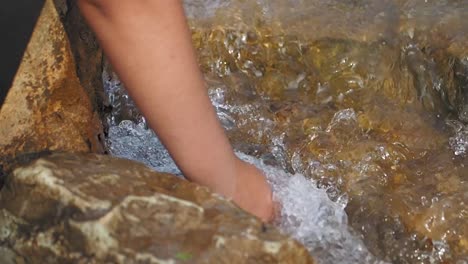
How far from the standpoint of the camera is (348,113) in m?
2.77

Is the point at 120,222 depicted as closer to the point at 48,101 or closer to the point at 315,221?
the point at 48,101

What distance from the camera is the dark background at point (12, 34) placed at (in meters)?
1.87

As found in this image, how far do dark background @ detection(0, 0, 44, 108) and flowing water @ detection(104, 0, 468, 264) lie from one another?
1.81ft

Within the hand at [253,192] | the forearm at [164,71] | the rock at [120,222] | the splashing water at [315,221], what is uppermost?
the forearm at [164,71]

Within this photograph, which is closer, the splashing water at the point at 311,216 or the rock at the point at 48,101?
the rock at the point at 48,101

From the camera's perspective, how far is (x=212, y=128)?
1.77 metres

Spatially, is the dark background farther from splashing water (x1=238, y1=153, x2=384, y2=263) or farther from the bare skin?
splashing water (x1=238, y1=153, x2=384, y2=263)

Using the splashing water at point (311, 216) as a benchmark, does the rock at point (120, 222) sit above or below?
above

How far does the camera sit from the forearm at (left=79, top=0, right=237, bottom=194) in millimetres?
1597

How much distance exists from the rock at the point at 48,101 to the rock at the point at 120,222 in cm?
26

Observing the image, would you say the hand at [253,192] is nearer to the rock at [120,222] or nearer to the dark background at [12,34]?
the rock at [120,222]

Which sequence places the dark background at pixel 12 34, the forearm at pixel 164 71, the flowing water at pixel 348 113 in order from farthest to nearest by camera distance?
the flowing water at pixel 348 113
the dark background at pixel 12 34
the forearm at pixel 164 71

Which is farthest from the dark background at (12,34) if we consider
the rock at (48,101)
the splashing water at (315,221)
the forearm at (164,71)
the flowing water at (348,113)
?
the splashing water at (315,221)

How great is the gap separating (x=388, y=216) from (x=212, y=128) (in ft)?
2.43
